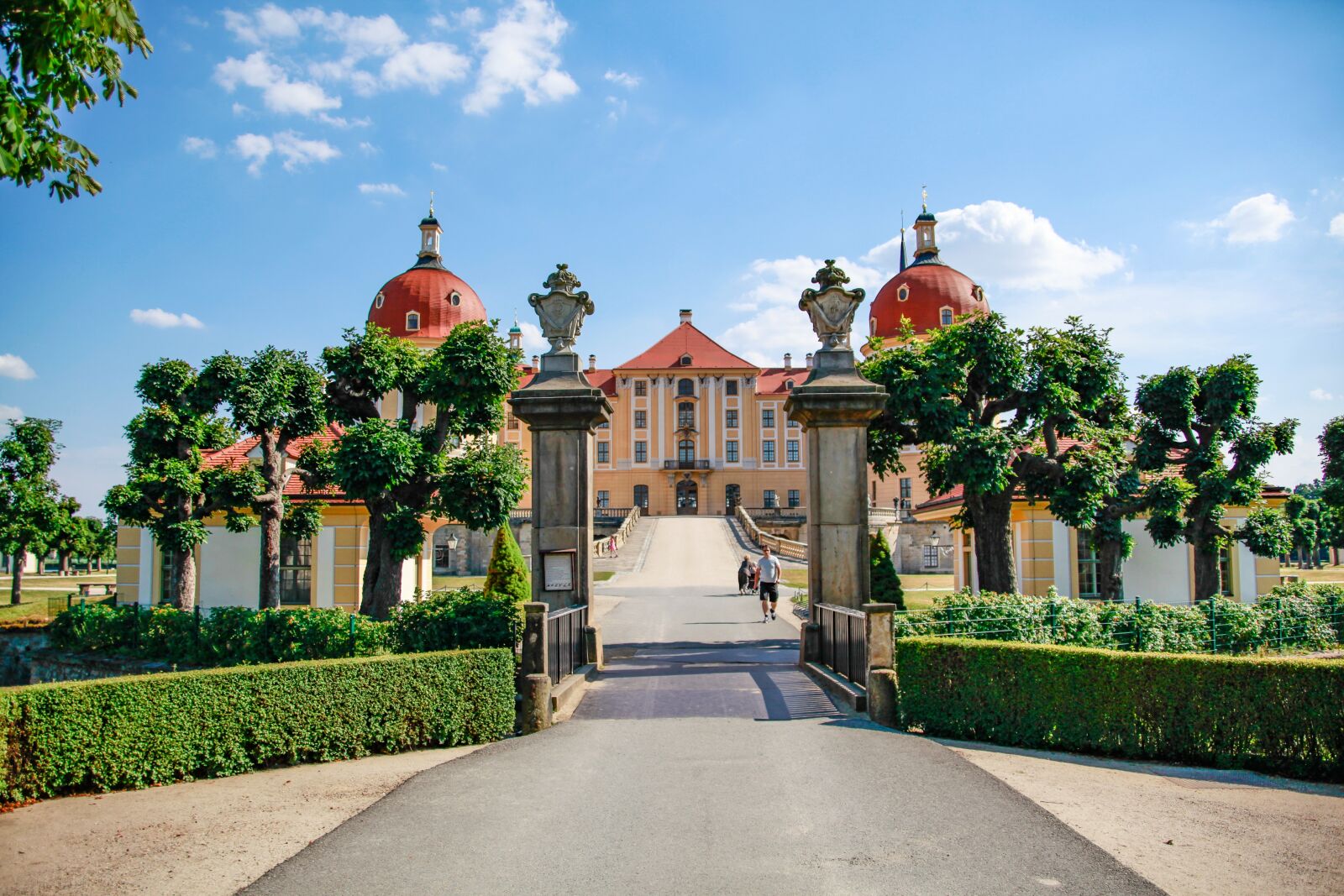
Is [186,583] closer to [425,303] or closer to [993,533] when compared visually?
[993,533]

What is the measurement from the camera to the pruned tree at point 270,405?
1822cm

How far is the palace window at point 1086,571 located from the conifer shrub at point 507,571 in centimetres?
1410

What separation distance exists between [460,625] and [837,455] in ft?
18.0

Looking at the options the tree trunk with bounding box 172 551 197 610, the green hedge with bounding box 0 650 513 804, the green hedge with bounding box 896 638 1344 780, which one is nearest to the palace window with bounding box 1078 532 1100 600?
the green hedge with bounding box 896 638 1344 780

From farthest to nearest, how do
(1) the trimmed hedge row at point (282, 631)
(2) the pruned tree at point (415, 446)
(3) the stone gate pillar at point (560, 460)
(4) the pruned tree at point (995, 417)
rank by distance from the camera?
(2) the pruned tree at point (415, 446), (4) the pruned tree at point (995, 417), (3) the stone gate pillar at point (560, 460), (1) the trimmed hedge row at point (282, 631)

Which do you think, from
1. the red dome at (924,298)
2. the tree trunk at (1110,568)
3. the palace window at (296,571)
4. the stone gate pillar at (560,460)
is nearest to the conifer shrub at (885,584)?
the tree trunk at (1110,568)

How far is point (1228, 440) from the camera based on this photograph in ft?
61.3

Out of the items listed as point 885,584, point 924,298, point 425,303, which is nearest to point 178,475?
point 885,584

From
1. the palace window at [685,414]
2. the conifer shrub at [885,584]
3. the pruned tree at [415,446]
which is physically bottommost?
the conifer shrub at [885,584]

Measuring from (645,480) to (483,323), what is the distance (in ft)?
146

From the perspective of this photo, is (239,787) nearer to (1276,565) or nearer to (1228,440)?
(1228,440)

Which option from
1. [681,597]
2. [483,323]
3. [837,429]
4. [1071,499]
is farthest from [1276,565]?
[483,323]

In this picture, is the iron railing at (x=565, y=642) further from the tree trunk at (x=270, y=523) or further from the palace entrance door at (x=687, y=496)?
the palace entrance door at (x=687, y=496)

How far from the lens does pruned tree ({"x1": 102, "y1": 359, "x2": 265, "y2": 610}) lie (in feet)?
58.7
